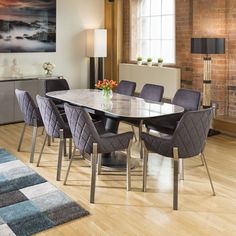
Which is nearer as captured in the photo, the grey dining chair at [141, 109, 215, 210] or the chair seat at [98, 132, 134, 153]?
the grey dining chair at [141, 109, 215, 210]

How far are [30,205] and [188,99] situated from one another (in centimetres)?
231

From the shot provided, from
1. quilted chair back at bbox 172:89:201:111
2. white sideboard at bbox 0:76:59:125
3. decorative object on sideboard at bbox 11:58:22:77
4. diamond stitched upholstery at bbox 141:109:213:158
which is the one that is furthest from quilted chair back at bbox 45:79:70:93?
diamond stitched upholstery at bbox 141:109:213:158

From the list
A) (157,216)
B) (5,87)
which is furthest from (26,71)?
(157,216)

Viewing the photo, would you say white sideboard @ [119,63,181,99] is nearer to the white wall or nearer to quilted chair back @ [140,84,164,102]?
the white wall

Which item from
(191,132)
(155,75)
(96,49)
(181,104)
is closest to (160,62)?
(155,75)

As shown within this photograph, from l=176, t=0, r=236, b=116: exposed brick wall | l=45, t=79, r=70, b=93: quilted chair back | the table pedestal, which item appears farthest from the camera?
l=45, t=79, r=70, b=93: quilted chair back

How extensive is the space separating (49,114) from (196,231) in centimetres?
199

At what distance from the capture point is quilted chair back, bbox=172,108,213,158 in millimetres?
3080

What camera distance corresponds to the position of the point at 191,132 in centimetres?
314

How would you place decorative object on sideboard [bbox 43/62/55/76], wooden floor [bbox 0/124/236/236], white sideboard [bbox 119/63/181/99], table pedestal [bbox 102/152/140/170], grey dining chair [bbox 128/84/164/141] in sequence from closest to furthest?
wooden floor [bbox 0/124/236/236] → table pedestal [bbox 102/152/140/170] → grey dining chair [bbox 128/84/164/141] → white sideboard [bbox 119/63/181/99] → decorative object on sideboard [bbox 43/62/55/76]

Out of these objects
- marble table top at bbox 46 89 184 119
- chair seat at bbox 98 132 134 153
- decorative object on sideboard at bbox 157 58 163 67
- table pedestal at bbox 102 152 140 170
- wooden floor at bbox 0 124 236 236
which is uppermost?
decorative object on sideboard at bbox 157 58 163 67

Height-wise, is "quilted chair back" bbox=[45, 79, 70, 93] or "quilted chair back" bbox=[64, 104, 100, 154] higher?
"quilted chair back" bbox=[45, 79, 70, 93]

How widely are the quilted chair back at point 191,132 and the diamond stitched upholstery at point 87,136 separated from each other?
1.92ft

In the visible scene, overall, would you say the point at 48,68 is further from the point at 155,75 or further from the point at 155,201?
the point at 155,201
